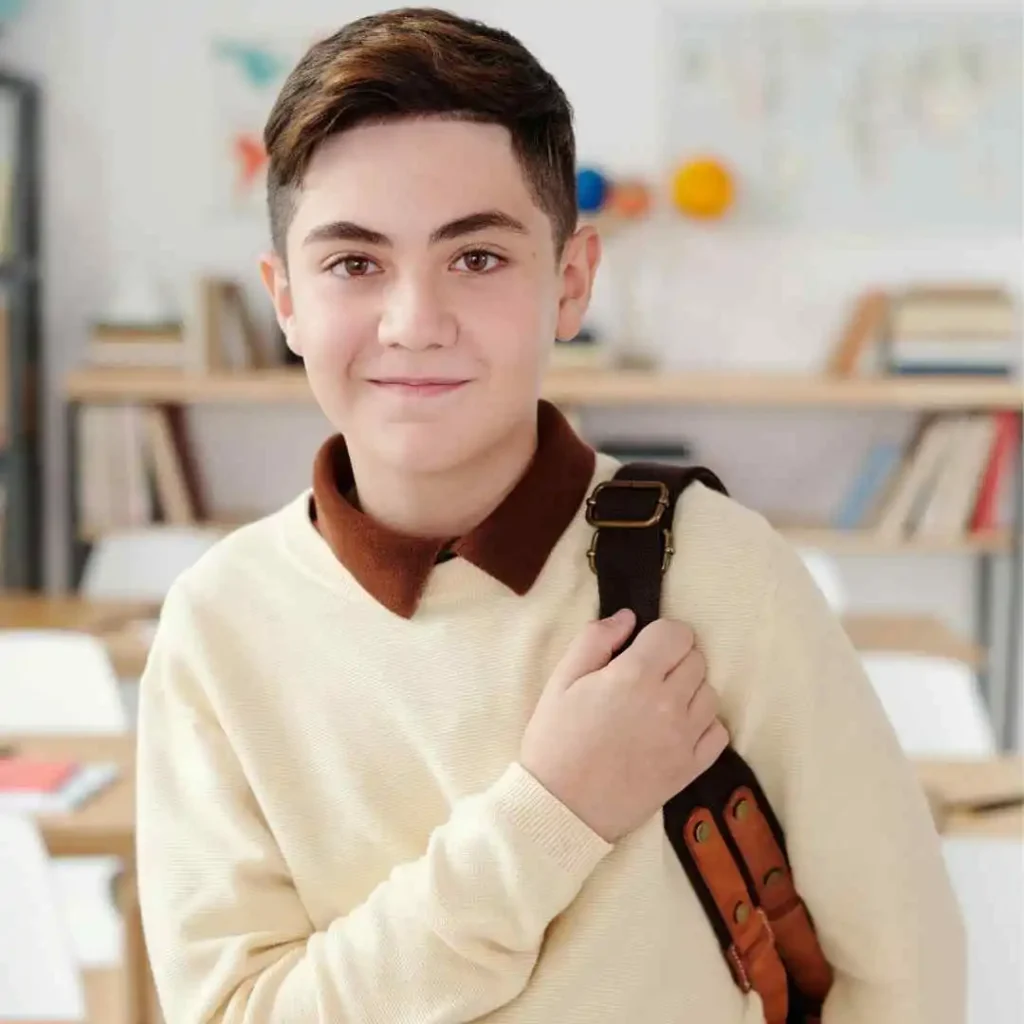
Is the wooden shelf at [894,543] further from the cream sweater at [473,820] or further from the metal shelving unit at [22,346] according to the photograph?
the cream sweater at [473,820]

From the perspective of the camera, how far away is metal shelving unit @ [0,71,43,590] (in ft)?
13.6

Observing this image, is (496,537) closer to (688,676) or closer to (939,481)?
(688,676)

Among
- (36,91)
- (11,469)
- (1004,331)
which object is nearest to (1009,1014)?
(1004,331)

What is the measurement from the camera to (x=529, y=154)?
96cm

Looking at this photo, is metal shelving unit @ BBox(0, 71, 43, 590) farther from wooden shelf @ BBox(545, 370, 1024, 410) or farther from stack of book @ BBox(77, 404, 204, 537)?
wooden shelf @ BBox(545, 370, 1024, 410)

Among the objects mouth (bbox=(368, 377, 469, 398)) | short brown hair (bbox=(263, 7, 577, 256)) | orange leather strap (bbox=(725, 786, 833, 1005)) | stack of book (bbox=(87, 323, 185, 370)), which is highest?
short brown hair (bbox=(263, 7, 577, 256))

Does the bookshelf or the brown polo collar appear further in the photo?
the bookshelf

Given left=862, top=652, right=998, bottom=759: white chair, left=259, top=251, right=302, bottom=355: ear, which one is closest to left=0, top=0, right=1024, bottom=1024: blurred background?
left=862, top=652, right=998, bottom=759: white chair

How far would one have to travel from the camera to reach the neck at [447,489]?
102cm

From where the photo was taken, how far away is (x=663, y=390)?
4.09 metres

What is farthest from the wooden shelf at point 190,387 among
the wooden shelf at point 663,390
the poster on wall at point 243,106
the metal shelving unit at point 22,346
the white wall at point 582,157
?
the poster on wall at point 243,106

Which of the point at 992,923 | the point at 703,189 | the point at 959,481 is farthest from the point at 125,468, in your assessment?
the point at 992,923

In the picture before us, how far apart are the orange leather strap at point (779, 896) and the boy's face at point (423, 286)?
293 millimetres

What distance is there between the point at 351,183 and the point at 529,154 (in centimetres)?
12
